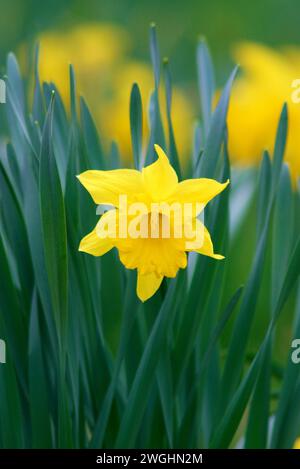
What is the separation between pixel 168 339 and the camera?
2.16 ft

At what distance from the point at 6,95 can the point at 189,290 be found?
212 millimetres

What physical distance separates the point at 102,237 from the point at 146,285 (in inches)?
2.7

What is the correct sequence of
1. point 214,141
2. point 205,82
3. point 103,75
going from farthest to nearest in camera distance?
point 103,75, point 205,82, point 214,141

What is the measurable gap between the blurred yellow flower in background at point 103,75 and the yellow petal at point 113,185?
2.62 ft

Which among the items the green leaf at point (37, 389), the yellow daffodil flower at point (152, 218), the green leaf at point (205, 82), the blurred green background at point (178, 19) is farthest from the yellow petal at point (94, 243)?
the blurred green background at point (178, 19)

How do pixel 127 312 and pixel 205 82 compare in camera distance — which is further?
pixel 205 82

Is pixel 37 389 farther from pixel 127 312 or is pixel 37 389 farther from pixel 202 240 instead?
pixel 202 240

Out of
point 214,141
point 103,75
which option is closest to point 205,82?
point 214,141

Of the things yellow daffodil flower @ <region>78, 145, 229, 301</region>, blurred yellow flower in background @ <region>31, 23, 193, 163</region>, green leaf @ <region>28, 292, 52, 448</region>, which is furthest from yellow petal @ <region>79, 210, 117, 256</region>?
blurred yellow flower in background @ <region>31, 23, 193, 163</region>

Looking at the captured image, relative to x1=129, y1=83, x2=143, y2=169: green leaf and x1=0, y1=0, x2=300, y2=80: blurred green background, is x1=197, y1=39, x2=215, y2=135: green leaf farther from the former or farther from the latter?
x1=0, y1=0, x2=300, y2=80: blurred green background

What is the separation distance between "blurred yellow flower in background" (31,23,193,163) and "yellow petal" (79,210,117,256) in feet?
2.65

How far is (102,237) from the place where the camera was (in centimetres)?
52
